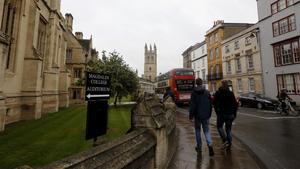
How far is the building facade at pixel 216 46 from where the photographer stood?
31.9m

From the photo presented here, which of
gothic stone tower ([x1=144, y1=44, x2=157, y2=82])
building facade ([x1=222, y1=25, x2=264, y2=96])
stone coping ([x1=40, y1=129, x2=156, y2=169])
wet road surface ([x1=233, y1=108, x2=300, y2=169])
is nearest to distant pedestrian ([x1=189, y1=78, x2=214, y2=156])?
wet road surface ([x1=233, y1=108, x2=300, y2=169])

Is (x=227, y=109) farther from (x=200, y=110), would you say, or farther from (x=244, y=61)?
(x=244, y=61)

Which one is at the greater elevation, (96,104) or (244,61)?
(244,61)

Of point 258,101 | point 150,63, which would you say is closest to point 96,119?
point 258,101

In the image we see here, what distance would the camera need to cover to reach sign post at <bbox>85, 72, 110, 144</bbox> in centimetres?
374

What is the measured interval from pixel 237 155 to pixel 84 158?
14.9ft

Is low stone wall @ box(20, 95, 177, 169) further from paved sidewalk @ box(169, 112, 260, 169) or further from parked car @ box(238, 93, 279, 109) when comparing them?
parked car @ box(238, 93, 279, 109)

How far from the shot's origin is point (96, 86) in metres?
4.08

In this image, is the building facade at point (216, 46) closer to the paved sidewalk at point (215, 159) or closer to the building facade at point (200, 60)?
the building facade at point (200, 60)

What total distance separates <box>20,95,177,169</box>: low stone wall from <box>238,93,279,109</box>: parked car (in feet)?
54.5

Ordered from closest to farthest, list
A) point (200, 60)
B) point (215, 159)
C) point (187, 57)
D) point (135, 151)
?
point (135, 151)
point (215, 159)
point (200, 60)
point (187, 57)

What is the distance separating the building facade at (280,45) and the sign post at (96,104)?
72.1ft

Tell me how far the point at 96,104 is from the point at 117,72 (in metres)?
14.8

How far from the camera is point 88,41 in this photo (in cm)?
4212
